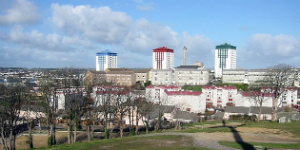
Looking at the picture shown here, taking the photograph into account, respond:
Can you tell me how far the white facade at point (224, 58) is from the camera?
92375mm

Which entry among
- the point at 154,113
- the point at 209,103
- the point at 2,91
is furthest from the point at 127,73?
the point at 2,91

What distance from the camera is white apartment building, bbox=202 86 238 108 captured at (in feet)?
145

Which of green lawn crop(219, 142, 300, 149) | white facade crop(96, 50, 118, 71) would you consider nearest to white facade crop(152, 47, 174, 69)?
white facade crop(96, 50, 118, 71)

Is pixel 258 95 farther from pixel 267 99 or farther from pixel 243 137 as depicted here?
pixel 243 137

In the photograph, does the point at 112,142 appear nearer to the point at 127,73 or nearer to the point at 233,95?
the point at 233,95

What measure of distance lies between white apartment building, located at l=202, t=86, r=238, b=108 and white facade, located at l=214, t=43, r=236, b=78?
49.1 meters

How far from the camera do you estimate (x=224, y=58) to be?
93.1 metres

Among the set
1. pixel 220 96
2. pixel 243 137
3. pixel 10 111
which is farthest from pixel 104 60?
pixel 243 137

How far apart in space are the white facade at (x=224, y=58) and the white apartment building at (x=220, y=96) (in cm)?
4913

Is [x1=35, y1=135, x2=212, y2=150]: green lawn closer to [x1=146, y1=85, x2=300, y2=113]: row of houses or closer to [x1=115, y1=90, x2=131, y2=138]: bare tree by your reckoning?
[x1=115, y1=90, x2=131, y2=138]: bare tree

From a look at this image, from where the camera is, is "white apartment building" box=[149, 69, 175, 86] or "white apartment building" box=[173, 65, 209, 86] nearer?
"white apartment building" box=[173, 65, 209, 86]

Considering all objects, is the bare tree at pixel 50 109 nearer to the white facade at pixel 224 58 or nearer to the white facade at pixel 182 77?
the white facade at pixel 182 77

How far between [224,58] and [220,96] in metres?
51.0

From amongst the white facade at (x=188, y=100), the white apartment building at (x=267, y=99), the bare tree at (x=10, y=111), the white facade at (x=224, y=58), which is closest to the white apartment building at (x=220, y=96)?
the white apartment building at (x=267, y=99)
